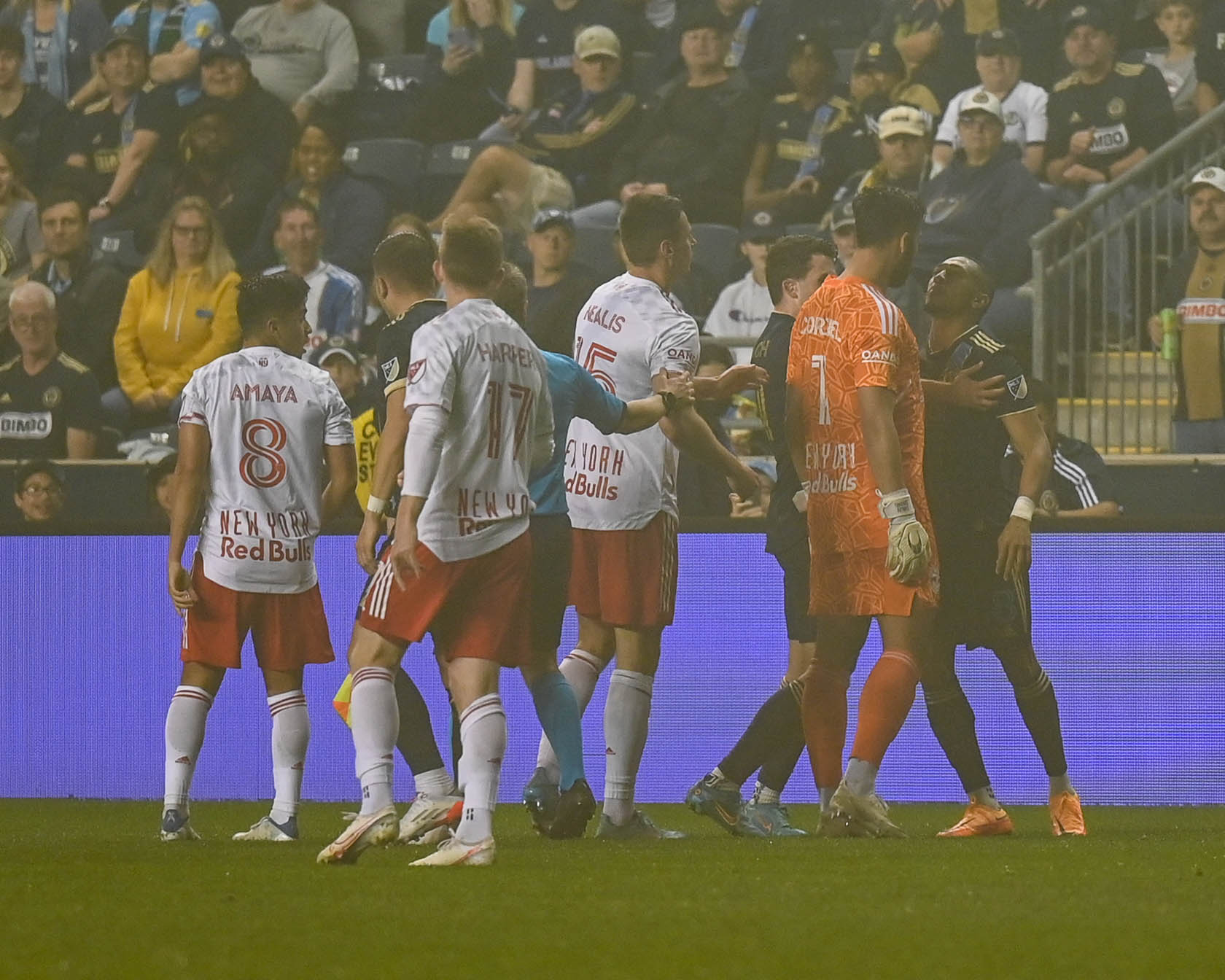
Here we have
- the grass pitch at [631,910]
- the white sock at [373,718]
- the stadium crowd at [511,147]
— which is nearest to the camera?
the grass pitch at [631,910]

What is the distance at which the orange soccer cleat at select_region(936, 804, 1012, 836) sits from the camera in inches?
253

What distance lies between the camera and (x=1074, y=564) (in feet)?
27.4

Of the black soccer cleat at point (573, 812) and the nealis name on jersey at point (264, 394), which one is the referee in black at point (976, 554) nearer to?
the black soccer cleat at point (573, 812)

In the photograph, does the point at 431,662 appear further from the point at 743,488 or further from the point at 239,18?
the point at 239,18

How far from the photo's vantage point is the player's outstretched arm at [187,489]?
20.8 ft

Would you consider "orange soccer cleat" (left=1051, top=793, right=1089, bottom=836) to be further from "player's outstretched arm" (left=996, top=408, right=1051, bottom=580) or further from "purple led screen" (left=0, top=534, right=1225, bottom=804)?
"purple led screen" (left=0, top=534, right=1225, bottom=804)

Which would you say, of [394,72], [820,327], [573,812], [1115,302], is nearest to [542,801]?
[573,812]

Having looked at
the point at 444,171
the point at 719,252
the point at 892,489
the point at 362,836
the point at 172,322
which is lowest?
the point at 362,836

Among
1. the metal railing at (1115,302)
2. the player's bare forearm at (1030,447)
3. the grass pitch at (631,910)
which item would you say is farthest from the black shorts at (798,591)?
the metal railing at (1115,302)

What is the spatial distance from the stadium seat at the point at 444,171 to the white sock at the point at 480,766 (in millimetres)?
9212

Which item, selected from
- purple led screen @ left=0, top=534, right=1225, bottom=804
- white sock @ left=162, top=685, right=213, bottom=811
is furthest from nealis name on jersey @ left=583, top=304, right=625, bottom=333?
purple led screen @ left=0, top=534, right=1225, bottom=804

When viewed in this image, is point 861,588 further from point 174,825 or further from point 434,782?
point 174,825

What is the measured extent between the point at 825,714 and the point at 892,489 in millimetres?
777

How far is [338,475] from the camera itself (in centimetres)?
652
